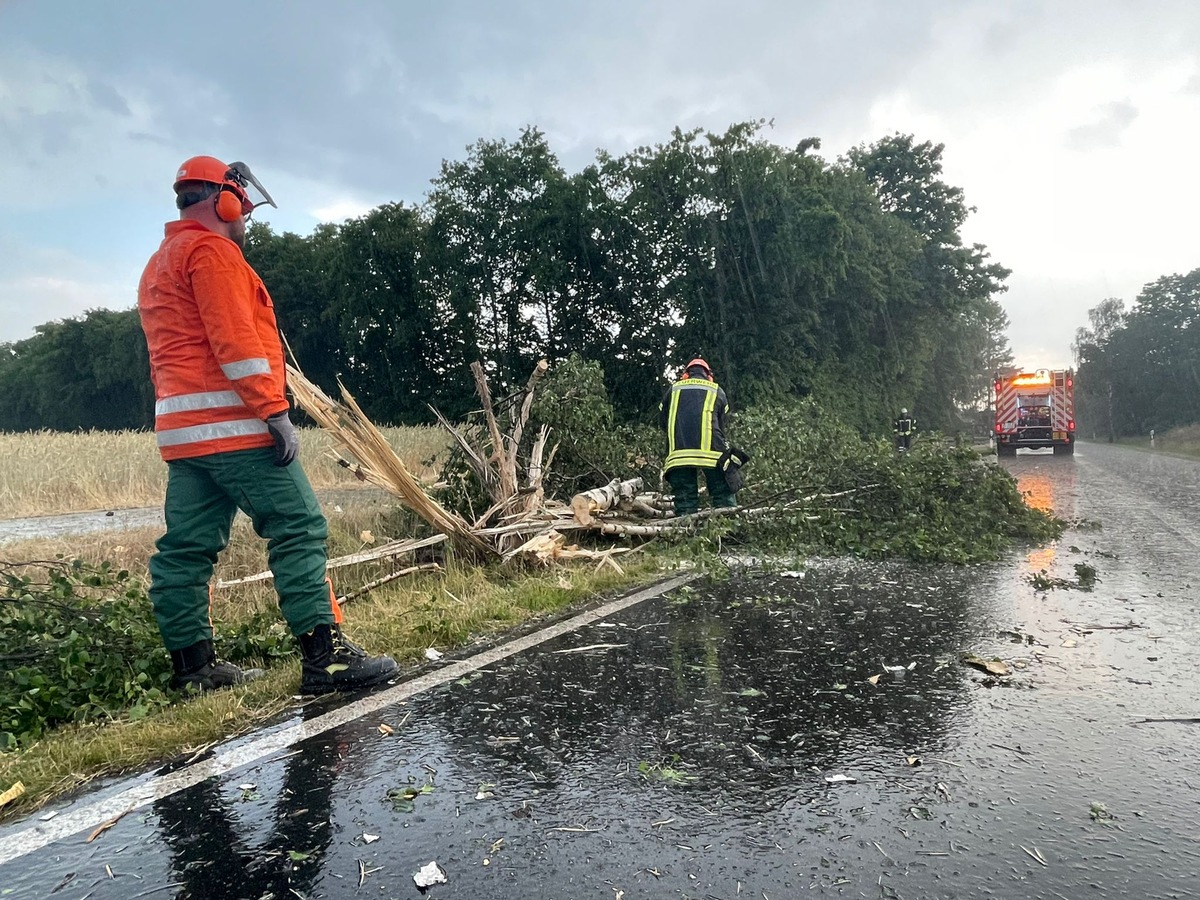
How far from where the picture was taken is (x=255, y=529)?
12.4 feet

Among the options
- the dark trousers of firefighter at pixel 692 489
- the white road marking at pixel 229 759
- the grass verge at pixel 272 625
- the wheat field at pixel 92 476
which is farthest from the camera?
the wheat field at pixel 92 476

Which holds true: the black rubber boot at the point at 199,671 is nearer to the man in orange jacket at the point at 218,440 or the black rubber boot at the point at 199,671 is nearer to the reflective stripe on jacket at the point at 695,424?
the man in orange jacket at the point at 218,440

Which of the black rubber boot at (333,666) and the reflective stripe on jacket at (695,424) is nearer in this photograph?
the black rubber boot at (333,666)

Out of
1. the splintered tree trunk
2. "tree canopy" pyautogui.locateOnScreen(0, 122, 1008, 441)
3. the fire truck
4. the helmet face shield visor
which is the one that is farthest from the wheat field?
the fire truck

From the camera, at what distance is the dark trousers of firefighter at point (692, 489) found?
25.9 feet

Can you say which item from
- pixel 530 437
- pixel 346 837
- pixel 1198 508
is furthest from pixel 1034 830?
pixel 1198 508

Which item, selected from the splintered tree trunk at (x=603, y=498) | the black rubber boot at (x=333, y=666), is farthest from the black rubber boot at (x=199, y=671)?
the splintered tree trunk at (x=603, y=498)

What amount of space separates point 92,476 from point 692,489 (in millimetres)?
9110

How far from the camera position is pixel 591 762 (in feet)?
9.34

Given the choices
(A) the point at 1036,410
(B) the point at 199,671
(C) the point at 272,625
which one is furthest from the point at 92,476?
(A) the point at 1036,410

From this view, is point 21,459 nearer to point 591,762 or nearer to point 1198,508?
point 591,762

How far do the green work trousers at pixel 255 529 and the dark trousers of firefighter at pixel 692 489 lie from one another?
15.0 ft

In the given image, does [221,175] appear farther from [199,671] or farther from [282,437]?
[199,671]

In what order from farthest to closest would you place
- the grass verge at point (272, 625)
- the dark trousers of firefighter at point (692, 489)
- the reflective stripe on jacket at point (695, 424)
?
the dark trousers of firefighter at point (692, 489), the reflective stripe on jacket at point (695, 424), the grass verge at point (272, 625)
